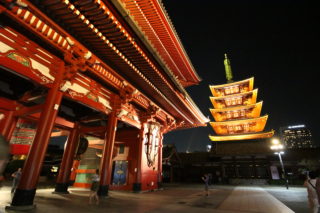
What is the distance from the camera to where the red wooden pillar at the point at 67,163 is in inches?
370

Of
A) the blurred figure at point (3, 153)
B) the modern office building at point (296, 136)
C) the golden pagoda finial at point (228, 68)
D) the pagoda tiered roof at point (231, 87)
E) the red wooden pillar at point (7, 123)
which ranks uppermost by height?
the modern office building at point (296, 136)

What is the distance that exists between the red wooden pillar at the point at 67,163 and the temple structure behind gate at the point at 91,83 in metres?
0.06

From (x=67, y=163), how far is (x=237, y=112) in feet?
93.3

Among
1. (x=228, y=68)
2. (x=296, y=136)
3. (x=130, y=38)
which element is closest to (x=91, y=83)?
(x=130, y=38)

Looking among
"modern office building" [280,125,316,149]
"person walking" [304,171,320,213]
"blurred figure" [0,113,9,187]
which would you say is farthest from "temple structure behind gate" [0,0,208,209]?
"modern office building" [280,125,316,149]

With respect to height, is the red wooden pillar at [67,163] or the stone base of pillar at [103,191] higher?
the red wooden pillar at [67,163]

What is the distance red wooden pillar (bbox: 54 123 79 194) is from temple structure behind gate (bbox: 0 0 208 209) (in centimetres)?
6

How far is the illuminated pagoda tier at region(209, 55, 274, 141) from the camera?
28.5 meters

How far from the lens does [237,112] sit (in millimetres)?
30391

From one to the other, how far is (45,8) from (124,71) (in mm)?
3552

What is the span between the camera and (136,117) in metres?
11.4

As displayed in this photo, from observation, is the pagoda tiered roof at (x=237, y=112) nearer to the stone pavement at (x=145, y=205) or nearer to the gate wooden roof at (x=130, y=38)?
the gate wooden roof at (x=130, y=38)

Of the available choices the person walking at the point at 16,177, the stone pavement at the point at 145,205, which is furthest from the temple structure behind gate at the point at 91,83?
the person walking at the point at 16,177

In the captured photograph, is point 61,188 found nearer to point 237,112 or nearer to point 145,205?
point 145,205
